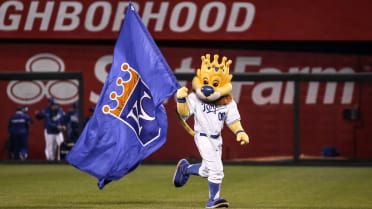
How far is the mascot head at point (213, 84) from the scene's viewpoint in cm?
1227

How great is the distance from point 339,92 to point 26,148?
736cm

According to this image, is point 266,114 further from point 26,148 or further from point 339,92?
point 26,148

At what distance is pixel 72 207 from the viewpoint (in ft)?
41.4

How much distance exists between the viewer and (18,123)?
24.3m

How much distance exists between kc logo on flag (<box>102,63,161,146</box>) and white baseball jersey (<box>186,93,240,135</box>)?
4.29 ft

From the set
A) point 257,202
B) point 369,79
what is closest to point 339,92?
point 369,79

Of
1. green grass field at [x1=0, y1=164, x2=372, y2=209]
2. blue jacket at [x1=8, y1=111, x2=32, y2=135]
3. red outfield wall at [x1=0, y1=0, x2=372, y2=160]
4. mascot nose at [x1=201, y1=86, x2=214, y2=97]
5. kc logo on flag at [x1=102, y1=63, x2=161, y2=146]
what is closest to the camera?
mascot nose at [x1=201, y1=86, x2=214, y2=97]

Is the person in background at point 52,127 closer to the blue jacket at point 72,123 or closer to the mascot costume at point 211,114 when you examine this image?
the blue jacket at point 72,123

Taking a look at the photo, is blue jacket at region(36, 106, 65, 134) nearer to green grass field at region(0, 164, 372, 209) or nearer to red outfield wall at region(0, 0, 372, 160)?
red outfield wall at region(0, 0, 372, 160)

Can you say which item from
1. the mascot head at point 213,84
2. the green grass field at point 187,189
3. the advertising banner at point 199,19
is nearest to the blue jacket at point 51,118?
the advertising banner at point 199,19

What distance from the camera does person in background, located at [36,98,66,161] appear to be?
81.8ft

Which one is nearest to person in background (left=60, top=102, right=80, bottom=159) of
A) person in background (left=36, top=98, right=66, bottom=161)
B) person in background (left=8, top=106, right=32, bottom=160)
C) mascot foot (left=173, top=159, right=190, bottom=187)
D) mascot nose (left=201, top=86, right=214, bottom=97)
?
person in background (left=36, top=98, right=66, bottom=161)

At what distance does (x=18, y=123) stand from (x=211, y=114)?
41.4 feet

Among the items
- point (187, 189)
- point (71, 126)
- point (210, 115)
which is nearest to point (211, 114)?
point (210, 115)
